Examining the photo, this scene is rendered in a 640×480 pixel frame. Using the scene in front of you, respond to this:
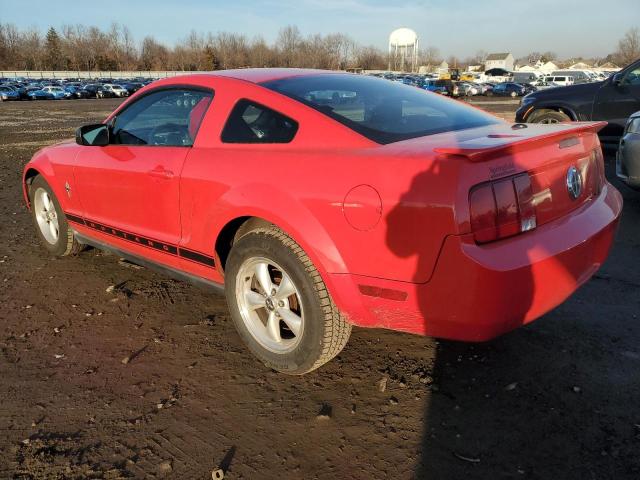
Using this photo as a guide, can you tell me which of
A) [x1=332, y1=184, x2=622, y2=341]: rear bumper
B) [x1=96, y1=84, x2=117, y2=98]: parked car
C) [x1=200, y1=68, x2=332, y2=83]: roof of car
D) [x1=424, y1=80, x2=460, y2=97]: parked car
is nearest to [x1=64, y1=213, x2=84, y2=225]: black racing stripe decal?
[x1=200, y1=68, x2=332, y2=83]: roof of car

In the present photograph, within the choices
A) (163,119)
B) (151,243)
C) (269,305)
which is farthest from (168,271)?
(163,119)

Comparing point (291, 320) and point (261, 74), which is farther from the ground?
point (261, 74)

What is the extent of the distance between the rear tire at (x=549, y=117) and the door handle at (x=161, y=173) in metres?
7.61

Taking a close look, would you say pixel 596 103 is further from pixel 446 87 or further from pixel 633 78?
pixel 446 87

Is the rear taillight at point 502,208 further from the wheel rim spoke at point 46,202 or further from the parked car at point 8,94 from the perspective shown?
the parked car at point 8,94

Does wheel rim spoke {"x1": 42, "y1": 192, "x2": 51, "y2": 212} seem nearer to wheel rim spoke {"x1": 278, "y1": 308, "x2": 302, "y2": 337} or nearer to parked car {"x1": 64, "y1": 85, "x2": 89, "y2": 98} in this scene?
wheel rim spoke {"x1": 278, "y1": 308, "x2": 302, "y2": 337}

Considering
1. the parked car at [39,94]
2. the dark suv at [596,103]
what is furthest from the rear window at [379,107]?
the parked car at [39,94]

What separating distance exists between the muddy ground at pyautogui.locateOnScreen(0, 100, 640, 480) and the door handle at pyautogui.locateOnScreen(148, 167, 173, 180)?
38.6 inches

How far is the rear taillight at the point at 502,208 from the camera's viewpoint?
2.11m

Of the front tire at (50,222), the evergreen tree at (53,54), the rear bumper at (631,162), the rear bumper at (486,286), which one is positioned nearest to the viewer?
the rear bumper at (486,286)

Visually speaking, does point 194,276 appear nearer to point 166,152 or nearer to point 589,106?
point 166,152

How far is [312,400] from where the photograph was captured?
8.55 feet

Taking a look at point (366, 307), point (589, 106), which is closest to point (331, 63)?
point (589, 106)

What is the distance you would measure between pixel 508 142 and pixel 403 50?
421 ft
